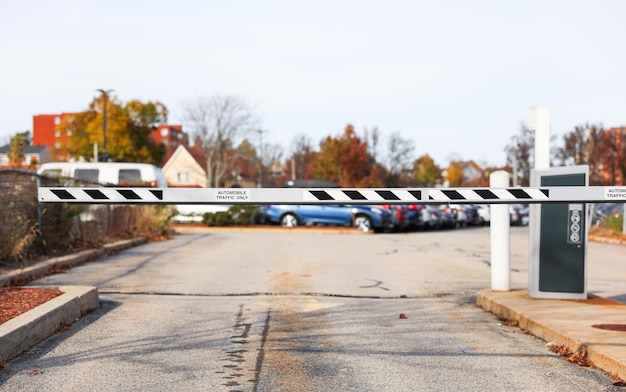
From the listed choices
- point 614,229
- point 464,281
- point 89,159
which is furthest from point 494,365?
point 89,159

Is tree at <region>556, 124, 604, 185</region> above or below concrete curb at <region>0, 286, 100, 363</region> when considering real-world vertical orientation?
above

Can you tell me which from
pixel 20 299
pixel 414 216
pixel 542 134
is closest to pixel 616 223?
pixel 414 216

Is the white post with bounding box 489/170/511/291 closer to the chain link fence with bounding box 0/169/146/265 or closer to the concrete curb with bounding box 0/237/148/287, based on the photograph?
the concrete curb with bounding box 0/237/148/287

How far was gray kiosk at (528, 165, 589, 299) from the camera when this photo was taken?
9.66 m

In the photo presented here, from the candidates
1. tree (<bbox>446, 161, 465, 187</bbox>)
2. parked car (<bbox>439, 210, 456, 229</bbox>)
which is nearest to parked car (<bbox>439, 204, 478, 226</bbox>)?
parked car (<bbox>439, 210, 456, 229</bbox>)

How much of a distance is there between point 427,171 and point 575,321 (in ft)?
283

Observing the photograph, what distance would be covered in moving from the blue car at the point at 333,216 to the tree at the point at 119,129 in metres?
31.1

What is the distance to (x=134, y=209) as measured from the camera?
22781mm

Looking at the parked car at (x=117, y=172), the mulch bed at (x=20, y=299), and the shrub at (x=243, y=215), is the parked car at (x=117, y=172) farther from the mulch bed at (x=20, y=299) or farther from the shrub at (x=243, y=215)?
the mulch bed at (x=20, y=299)

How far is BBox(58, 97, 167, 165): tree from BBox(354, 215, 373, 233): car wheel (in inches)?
1326

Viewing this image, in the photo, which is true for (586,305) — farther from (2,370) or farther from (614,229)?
(614,229)

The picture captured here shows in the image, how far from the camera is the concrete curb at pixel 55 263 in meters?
10.9

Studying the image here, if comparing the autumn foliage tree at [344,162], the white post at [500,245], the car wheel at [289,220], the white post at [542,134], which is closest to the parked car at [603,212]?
the car wheel at [289,220]

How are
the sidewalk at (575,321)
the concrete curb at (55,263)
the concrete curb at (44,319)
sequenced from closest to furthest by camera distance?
A: the sidewalk at (575,321) → the concrete curb at (44,319) → the concrete curb at (55,263)
